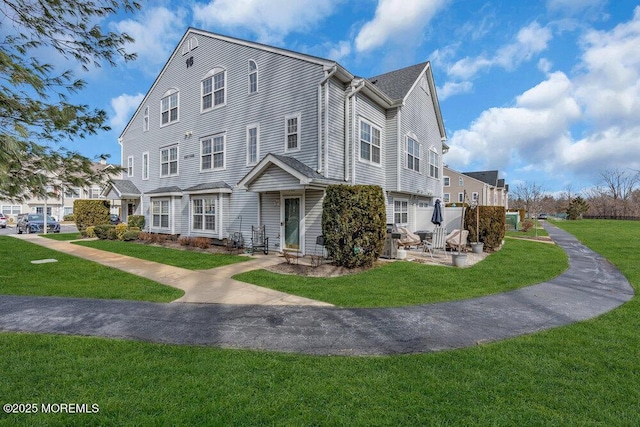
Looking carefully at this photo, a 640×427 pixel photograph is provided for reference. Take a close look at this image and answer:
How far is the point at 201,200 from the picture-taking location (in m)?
15.9

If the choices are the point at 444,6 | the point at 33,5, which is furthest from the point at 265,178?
the point at 444,6

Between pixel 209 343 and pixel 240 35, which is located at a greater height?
pixel 240 35

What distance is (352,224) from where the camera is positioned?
9.27m

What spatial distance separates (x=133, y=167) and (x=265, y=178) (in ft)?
47.2

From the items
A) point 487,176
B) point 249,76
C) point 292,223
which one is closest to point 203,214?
point 292,223

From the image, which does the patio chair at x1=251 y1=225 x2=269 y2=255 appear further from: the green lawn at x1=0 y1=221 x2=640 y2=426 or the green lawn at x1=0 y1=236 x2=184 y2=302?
the green lawn at x1=0 y1=221 x2=640 y2=426

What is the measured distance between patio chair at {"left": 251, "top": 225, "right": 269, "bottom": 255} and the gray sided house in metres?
0.30

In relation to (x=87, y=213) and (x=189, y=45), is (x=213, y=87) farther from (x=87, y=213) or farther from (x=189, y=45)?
(x=87, y=213)

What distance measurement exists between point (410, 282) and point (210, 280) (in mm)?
5279

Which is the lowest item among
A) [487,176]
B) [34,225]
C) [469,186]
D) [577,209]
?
[34,225]

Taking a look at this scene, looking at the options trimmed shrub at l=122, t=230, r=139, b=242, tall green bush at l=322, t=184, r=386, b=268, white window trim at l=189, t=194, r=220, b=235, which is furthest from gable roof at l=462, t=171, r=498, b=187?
trimmed shrub at l=122, t=230, r=139, b=242

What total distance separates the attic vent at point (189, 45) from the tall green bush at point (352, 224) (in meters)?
13.4

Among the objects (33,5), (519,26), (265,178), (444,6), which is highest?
(444,6)

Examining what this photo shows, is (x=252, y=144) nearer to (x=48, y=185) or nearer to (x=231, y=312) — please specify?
(x=231, y=312)
